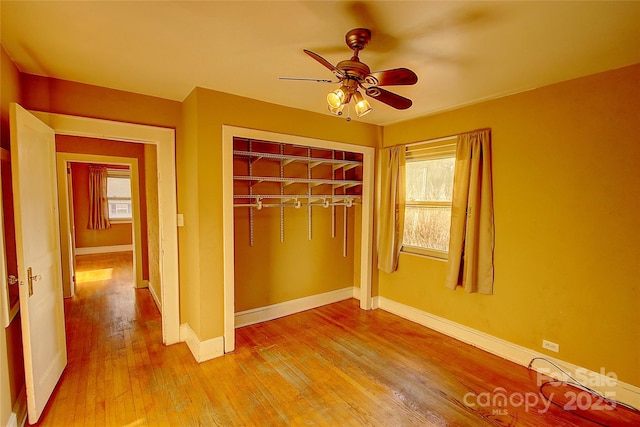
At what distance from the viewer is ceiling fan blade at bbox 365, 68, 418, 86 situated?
1622 millimetres

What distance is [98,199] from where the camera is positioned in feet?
25.4

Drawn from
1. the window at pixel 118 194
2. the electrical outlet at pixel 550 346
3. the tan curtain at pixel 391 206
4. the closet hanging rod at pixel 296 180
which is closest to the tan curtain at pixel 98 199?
the window at pixel 118 194

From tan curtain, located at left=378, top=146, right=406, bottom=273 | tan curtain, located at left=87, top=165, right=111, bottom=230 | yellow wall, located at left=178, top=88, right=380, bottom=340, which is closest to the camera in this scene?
yellow wall, located at left=178, top=88, right=380, bottom=340

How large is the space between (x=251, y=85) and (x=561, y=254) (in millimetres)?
2993

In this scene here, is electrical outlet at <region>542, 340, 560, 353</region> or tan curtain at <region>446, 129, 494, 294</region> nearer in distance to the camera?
electrical outlet at <region>542, 340, 560, 353</region>

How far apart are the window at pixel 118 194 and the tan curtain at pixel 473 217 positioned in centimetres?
850

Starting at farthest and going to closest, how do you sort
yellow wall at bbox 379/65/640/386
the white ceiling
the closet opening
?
1. the closet opening
2. yellow wall at bbox 379/65/640/386
3. the white ceiling

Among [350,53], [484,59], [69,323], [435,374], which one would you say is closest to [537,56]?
[484,59]

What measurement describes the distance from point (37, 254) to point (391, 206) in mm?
3334

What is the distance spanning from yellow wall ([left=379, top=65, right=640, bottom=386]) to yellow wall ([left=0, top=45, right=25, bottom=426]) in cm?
367

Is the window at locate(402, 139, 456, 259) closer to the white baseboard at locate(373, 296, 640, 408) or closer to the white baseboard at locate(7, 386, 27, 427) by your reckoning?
the white baseboard at locate(373, 296, 640, 408)

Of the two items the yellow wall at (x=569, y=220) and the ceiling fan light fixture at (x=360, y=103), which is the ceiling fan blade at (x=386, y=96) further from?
the yellow wall at (x=569, y=220)

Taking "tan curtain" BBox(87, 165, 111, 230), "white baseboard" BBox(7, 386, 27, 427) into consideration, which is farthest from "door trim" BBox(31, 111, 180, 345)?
"tan curtain" BBox(87, 165, 111, 230)

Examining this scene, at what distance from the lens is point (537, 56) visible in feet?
6.63
